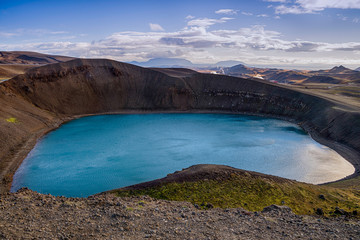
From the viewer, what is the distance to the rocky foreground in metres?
13.0

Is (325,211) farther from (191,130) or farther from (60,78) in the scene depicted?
(60,78)

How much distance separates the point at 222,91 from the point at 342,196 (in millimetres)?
61543

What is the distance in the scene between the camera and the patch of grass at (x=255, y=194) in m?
19.4

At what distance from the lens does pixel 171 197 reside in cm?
2059

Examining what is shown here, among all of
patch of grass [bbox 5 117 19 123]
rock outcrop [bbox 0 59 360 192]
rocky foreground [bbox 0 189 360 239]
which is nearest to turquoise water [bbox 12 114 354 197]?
rock outcrop [bbox 0 59 360 192]

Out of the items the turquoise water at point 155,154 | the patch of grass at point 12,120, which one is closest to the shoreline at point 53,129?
the turquoise water at point 155,154

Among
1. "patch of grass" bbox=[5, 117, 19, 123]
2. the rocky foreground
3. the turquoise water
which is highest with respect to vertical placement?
the rocky foreground

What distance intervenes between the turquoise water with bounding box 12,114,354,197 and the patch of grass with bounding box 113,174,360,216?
28.3ft

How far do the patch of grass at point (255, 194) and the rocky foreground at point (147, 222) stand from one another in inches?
102

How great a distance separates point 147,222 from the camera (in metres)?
14.5

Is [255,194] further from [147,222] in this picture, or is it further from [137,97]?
[137,97]

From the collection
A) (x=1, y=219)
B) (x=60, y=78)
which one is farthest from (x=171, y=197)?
(x=60, y=78)

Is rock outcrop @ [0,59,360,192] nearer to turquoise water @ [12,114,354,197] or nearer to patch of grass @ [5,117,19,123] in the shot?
patch of grass @ [5,117,19,123]

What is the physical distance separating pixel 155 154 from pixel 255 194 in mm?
20571
